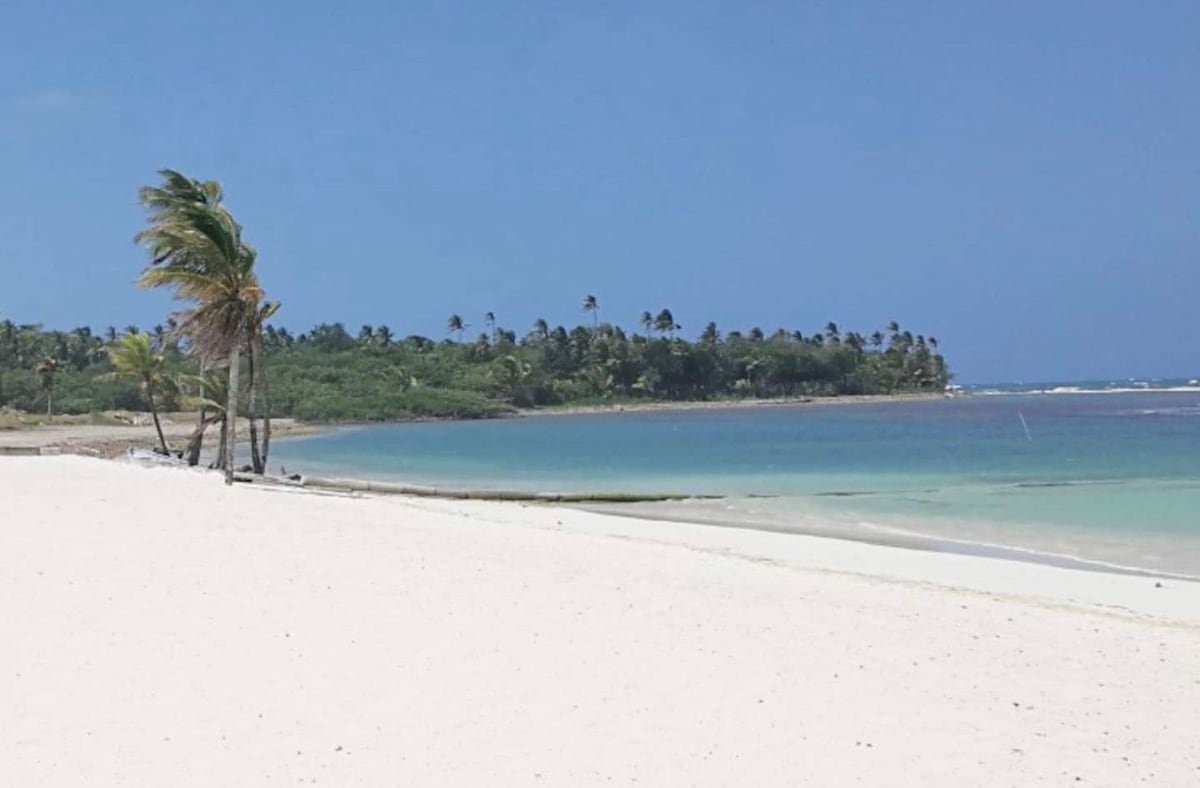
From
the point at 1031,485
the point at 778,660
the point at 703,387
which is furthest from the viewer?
the point at 703,387

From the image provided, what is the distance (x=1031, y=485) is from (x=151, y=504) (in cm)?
2291

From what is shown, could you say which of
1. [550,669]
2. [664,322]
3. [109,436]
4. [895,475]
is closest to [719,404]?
[664,322]

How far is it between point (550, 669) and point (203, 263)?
22110 millimetres

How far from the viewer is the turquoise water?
65.3 ft

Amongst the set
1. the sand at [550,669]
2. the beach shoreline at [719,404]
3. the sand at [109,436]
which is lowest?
the sand at [550,669]

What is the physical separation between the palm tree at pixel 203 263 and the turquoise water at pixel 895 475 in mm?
8323

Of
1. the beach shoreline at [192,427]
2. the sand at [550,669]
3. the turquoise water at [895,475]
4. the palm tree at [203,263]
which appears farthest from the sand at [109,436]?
the sand at [550,669]

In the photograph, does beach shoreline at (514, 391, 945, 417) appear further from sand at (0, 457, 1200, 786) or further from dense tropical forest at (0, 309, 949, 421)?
sand at (0, 457, 1200, 786)

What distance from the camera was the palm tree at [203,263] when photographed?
85.8ft

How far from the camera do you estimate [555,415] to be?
124500 millimetres

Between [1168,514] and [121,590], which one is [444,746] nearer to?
[121,590]

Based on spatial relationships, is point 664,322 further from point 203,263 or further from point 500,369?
point 203,263

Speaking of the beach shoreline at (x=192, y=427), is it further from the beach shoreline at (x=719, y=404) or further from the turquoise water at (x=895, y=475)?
the turquoise water at (x=895, y=475)

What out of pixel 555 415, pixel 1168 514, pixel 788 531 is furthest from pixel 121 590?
pixel 555 415
